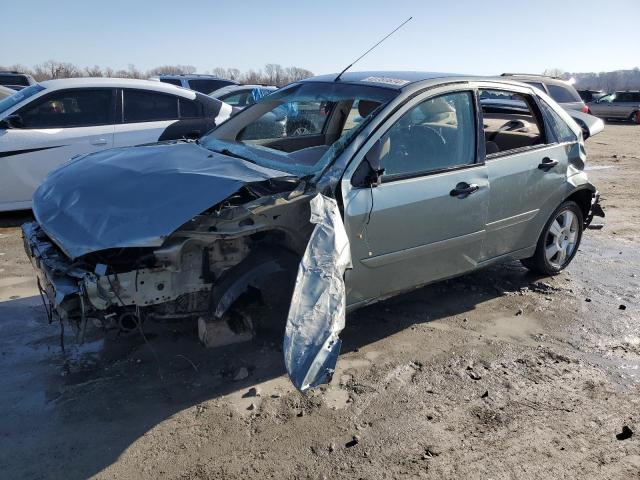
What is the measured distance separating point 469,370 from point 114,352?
7.50ft

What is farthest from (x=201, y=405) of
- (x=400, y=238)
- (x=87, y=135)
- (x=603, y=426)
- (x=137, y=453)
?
(x=87, y=135)

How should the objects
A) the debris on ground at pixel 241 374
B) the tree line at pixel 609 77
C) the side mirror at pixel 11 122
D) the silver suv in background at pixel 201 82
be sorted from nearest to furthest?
the debris on ground at pixel 241 374, the side mirror at pixel 11 122, the silver suv in background at pixel 201 82, the tree line at pixel 609 77

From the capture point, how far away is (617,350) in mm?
3896

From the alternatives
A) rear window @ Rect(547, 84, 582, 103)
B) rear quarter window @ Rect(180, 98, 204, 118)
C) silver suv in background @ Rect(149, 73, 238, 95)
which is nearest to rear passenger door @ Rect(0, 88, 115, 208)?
rear quarter window @ Rect(180, 98, 204, 118)

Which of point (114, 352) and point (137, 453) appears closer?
point (137, 453)

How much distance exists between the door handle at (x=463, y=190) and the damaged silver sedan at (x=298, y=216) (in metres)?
0.02

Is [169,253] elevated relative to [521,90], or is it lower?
lower

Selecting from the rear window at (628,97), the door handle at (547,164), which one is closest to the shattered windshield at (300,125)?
the door handle at (547,164)

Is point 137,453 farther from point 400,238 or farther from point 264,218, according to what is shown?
point 400,238

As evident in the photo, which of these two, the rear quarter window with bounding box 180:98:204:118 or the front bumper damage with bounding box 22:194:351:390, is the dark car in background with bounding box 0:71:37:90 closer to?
the rear quarter window with bounding box 180:98:204:118

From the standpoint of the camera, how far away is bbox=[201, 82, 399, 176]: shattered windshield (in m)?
3.69

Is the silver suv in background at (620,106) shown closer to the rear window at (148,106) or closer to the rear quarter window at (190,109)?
the rear quarter window at (190,109)

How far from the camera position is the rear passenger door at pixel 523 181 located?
415cm

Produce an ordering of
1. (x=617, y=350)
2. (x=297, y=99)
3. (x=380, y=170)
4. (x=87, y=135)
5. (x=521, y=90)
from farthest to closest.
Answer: (x=87, y=135) → (x=521, y=90) → (x=297, y=99) → (x=617, y=350) → (x=380, y=170)
